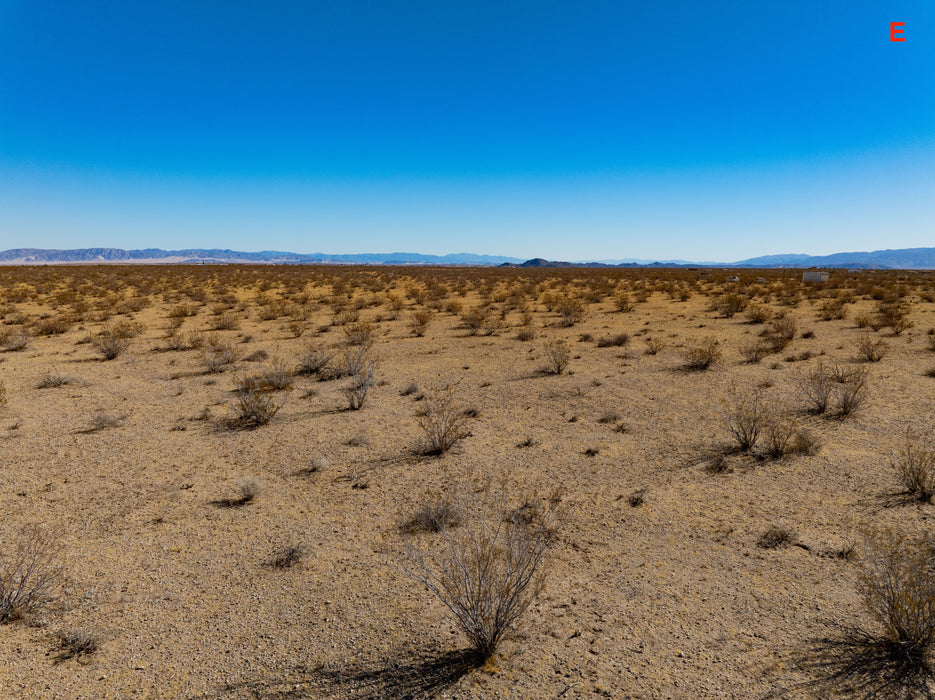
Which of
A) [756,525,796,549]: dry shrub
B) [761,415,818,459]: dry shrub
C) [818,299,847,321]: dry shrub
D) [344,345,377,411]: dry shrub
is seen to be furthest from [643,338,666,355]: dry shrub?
Result: [818,299,847,321]: dry shrub

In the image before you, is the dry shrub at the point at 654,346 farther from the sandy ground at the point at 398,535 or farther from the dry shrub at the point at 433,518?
the dry shrub at the point at 433,518

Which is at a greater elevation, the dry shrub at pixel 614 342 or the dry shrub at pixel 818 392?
the dry shrub at pixel 614 342

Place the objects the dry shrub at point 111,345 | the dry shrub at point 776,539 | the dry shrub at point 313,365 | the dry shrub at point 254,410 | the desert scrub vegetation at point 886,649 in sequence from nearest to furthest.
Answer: the desert scrub vegetation at point 886,649 < the dry shrub at point 776,539 < the dry shrub at point 254,410 < the dry shrub at point 313,365 < the dry shrub at point 111,345

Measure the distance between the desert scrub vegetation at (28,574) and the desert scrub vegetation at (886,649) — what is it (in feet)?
19.2

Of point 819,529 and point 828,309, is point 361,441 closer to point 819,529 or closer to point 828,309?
point 819,529

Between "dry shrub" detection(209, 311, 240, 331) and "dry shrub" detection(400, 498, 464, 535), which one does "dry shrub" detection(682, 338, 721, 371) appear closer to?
"dry shrub" detection(400, 498, 464, 535)

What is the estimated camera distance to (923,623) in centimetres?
332

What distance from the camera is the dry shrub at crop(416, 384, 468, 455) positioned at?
723 centimetres

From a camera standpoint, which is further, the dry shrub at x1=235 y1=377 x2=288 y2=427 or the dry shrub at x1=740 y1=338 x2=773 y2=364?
the dry shrub at x1=740 y1=338 x2=773 y2=364

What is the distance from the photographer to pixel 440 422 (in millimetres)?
8117

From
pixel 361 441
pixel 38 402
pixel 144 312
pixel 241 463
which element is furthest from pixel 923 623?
pixel 144 312

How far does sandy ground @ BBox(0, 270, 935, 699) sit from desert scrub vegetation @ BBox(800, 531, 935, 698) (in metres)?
0.15

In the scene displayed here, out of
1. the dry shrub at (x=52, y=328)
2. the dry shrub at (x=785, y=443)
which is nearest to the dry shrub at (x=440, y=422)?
the dry shrub at (x=785, y=443)

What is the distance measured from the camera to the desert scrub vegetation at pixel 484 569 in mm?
3471
